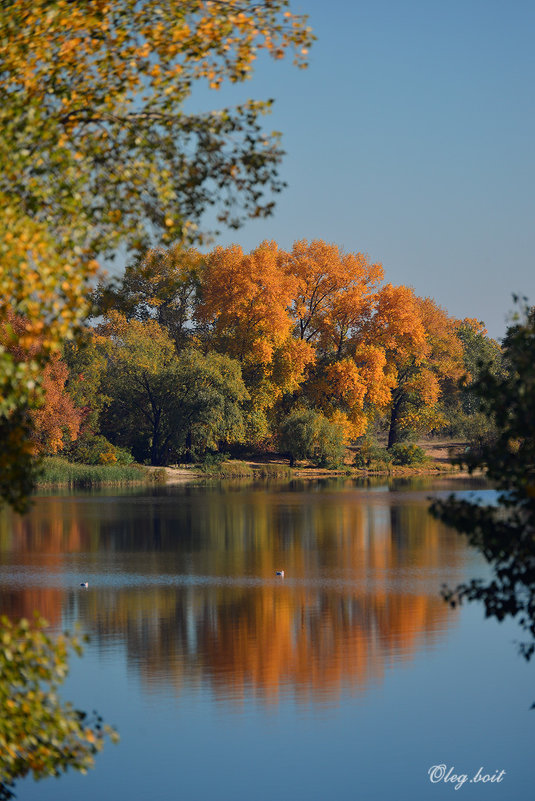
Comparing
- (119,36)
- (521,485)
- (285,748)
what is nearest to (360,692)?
(285,748)

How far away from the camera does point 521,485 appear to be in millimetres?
6746

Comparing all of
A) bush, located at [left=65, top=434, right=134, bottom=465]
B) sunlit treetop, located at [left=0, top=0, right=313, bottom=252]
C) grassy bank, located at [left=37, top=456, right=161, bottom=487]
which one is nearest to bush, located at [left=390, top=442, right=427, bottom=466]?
grassy bank, located at [left=37, top=456, right=161, bottom=487]

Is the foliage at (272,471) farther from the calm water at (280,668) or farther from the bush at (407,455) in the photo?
the calm water at (280,668)

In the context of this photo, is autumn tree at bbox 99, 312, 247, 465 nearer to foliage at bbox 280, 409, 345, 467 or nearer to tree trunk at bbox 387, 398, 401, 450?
foliage at bbox 280, 409, 345, 467

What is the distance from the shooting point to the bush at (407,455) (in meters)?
61.6

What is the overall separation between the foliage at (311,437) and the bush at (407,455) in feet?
15.8

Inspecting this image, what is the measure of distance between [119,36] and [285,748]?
869 centimetres

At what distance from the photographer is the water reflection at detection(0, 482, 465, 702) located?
16.2 m

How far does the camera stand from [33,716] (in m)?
6.09

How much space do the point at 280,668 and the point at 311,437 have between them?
40.7 metres

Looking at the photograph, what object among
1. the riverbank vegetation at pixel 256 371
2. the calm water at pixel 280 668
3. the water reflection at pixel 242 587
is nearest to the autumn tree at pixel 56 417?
the riverbank vegetation at pixel 256 371

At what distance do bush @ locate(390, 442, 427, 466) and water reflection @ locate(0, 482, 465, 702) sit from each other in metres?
22.7

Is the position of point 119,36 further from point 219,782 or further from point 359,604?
point 359,604

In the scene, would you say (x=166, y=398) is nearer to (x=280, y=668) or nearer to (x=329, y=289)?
(x=329, y=289)
